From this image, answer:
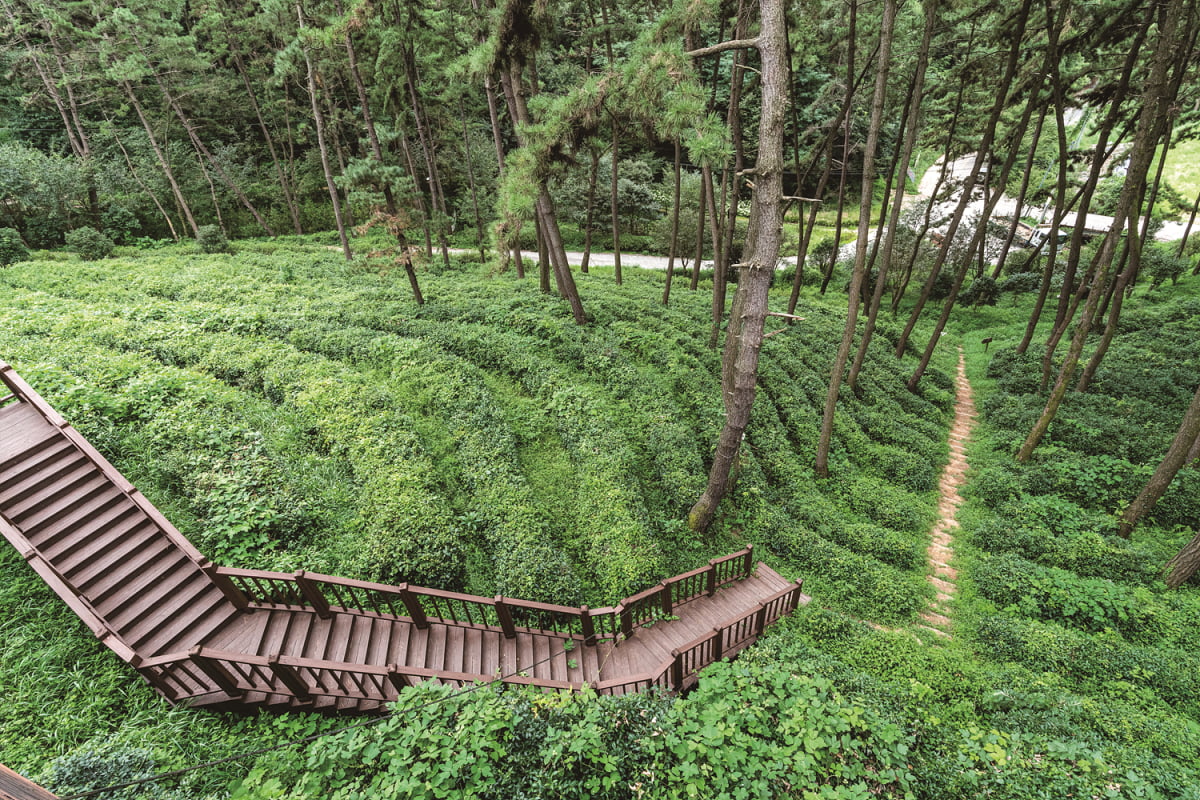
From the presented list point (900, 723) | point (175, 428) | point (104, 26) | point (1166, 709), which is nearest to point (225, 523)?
point (175, 428)

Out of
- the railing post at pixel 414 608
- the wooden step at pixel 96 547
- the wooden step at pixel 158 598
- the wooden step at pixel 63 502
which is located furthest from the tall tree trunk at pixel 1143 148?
the wooden step at pixel 63 502

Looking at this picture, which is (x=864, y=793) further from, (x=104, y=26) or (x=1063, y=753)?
(x=104, y=26)

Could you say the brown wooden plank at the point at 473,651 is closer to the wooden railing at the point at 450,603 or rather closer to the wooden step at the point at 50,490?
the wooden railing at the point at 450,603

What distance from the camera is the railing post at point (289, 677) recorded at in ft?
19.3

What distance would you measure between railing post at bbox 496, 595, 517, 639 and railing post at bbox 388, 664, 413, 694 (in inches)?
60.2

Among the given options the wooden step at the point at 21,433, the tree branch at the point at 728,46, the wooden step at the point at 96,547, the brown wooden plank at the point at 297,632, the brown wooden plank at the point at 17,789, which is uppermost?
the tree branch at the point at 728,46

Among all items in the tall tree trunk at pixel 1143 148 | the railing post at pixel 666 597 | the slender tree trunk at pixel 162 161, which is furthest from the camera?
the slender tree trunk at pixel 162 161

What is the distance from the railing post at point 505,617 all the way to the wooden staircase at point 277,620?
0.09ft

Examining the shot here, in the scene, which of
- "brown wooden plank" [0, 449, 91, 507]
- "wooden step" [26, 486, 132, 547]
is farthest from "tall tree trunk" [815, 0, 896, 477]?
"brown wooden plank" [0, 449, 91, 507]

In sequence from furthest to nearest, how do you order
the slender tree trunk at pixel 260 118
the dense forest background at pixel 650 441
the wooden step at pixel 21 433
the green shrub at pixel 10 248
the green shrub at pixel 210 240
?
the slender tree trunk at pixel 260 118, the green shrub at pixel 210 240, the green shrub at pixel 10 248, the wooden step at pixel 21 433, the dense forest background at pixel 650 441

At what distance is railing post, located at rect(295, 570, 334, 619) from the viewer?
274 inches

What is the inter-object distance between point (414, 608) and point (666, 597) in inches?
167

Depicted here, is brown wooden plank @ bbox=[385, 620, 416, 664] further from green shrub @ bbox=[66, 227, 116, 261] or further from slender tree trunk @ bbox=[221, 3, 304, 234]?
slender tree trunk @ bbox=[221, 3, 304, 234]

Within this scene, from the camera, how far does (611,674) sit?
7551mm
